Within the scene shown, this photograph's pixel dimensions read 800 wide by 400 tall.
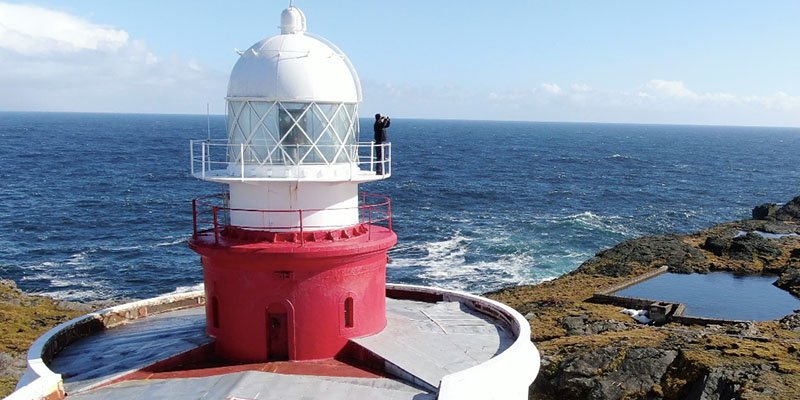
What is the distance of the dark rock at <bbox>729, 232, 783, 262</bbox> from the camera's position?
1548 inches

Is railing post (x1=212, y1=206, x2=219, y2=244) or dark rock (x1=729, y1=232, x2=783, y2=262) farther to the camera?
dark rock (x1=729, y1=232, x2=783, y2=262)

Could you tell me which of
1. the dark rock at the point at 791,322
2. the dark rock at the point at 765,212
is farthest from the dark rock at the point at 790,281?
the dark rock at the point at 765,212

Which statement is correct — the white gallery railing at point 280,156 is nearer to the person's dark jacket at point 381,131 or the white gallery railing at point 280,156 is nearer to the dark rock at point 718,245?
the person's dark jacket at point 381,131

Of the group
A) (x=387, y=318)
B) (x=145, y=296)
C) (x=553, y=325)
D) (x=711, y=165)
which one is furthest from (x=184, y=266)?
(x=711, y=165)

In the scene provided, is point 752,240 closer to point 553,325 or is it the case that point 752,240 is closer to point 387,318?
point 553,325

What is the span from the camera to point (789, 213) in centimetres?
5369

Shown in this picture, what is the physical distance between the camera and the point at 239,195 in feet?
32.3

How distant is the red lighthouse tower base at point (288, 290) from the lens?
9.41m

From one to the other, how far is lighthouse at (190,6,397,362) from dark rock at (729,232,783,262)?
34895mm

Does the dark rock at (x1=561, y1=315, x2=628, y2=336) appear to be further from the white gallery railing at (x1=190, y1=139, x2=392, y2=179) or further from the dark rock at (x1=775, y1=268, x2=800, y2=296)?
the white gallery railing at (x1=190, y1=139, x2=392, y2=179)

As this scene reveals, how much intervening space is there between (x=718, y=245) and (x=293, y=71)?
37.6 metres

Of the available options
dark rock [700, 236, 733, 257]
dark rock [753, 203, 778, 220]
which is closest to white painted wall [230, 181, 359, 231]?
dark rock [700, 236, 733, 257]

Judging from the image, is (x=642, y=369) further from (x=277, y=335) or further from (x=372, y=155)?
(x=277, y=335)

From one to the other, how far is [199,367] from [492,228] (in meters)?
42.3
